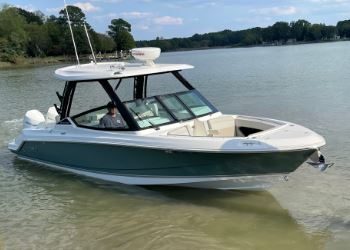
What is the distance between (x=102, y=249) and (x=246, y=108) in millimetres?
12127

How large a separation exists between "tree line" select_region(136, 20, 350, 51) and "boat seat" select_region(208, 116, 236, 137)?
471ft

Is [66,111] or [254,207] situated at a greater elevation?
[66,111]

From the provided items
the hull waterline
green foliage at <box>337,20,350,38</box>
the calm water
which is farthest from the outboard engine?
green foliage at <box>337,20,350,38</box>

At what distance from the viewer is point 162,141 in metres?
7.30

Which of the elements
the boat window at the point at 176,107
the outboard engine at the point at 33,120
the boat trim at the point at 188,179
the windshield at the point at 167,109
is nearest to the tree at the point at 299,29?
the outboard engine at the point at 33,120

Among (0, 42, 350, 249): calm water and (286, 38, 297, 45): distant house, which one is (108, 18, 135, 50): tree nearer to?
(286, 38, 297, 45): distant house

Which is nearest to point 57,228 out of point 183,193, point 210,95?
point 183,193

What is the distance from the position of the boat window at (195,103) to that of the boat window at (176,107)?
0.13 meters

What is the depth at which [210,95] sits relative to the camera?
22469 mm

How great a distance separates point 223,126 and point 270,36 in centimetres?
16597

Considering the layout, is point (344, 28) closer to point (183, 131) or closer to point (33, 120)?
point (33, 120)

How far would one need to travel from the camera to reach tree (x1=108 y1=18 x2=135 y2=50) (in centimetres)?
11300

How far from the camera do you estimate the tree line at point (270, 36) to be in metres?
158

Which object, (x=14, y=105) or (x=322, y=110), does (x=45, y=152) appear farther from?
(x=14, y=105)
